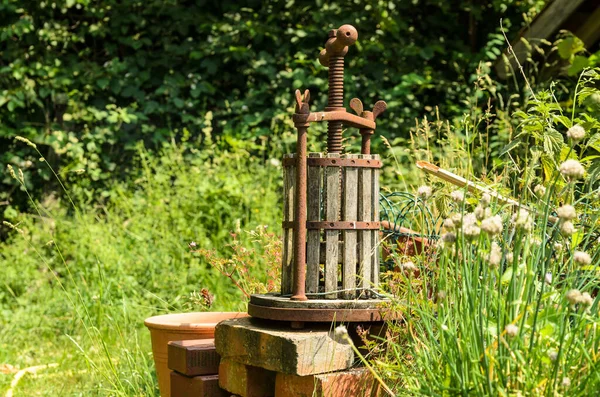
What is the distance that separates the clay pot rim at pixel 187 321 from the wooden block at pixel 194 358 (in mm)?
145

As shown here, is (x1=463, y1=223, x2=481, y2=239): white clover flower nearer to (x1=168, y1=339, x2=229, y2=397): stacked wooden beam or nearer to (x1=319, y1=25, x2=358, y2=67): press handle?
(x1=319, y1=25, x2=358, y2=67): press handle

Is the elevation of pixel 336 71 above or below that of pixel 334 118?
above

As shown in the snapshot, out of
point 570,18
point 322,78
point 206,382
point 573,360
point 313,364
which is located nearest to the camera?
point 573,360

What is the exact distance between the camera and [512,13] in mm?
7613

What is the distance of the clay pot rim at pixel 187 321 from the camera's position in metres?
3.35

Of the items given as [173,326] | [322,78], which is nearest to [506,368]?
[173,326]

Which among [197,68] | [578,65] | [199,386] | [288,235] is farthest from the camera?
[197,68]

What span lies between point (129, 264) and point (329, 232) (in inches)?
119

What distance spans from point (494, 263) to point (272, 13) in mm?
5946

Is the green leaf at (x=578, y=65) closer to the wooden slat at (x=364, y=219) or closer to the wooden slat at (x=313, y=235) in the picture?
the wooden slat at (x=364, y=219)

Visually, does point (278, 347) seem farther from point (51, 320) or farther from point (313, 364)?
point (51, 320)

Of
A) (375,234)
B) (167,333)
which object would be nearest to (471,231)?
(375,234)

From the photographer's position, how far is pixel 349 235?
112 inches

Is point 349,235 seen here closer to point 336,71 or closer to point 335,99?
point 335,99
